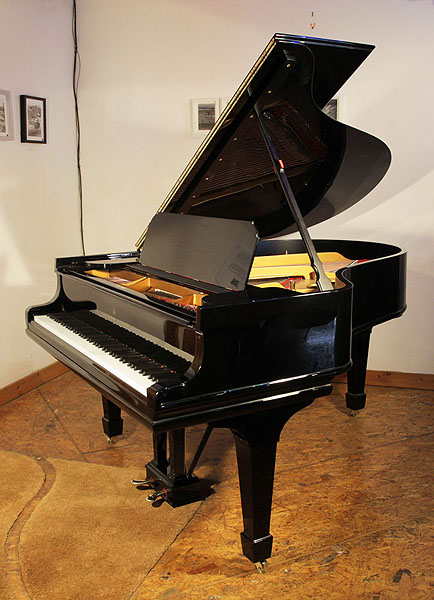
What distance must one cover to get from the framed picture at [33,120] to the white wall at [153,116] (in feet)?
0.20

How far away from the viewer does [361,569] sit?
2.29m

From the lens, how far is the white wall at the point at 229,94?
3992 millimetres

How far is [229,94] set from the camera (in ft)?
14.2

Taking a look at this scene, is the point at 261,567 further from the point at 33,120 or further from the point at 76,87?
the point at 76,87

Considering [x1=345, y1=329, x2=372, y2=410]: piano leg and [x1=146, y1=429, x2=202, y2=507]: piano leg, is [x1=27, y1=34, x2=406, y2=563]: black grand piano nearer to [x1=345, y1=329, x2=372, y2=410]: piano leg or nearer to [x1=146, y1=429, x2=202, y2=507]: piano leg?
[x1=146, y1=429, x2=202, y2=507]: piano leg

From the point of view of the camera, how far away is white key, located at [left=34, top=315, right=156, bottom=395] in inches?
79.2

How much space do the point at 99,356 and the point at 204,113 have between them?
261 centimetres

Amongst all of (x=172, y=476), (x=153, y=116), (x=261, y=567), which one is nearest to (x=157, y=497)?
(x=172, y=476)

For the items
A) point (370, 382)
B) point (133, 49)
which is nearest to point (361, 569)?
point (370, 382)

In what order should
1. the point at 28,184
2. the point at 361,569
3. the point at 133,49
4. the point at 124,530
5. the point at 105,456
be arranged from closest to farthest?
the point at 361,569, the point at 124,530, the point at 105,456, the point at 28,184, the point at 133,49

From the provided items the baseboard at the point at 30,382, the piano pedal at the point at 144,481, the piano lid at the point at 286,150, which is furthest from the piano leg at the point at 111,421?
the baseboard at the point at 30,382

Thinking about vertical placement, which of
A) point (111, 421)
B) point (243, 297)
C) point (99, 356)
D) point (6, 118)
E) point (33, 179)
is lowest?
point (111, 421)

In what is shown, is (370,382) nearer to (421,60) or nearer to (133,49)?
(421,60)

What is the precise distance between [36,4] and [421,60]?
8.23ft
